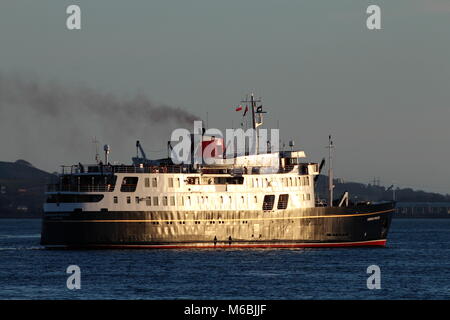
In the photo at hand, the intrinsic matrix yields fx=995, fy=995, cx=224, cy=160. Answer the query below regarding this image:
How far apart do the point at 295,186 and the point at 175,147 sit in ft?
34.2

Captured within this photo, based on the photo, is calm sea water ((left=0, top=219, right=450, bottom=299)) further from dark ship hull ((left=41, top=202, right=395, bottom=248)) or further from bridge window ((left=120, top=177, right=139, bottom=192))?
bridge window ((left=120, top=177, right=139, bottom=192))

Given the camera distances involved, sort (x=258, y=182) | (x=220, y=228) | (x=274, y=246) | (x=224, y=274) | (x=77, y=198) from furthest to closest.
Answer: (x=258, y=182) → (x=274, y=246) → (x=220, y=228) → (x=77, y=198) → (x=224, y=274)

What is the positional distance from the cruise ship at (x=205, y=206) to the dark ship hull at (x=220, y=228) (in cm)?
8

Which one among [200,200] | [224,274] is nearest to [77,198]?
[200,200]

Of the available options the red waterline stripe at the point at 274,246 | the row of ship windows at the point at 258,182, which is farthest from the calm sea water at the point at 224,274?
the row of ship windows at the point at 258,182

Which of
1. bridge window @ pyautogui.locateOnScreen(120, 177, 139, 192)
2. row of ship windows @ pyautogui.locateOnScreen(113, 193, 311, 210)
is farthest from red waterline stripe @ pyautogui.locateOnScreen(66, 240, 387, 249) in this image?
bridge window @ pyautogui.locateOnScreen(120, 177, 139, 192)

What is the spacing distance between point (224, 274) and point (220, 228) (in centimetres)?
1993

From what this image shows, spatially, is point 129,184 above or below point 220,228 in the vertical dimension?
above

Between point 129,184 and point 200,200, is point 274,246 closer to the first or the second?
point 200,200

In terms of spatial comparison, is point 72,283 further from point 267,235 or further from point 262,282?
point 267,235

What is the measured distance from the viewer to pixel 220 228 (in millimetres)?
79812

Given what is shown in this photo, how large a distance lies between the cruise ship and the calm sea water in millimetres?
1820
